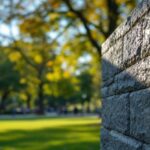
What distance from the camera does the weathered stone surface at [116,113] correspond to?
5.34m

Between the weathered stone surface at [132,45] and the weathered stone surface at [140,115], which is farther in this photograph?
the weathered stone surface at [132,45]

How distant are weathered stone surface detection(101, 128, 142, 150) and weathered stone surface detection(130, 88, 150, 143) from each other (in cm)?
9

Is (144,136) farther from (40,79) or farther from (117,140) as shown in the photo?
(40,79)

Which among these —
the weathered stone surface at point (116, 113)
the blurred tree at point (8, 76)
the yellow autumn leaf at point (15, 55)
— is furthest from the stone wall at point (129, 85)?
the blurred tree at point (8, 76)

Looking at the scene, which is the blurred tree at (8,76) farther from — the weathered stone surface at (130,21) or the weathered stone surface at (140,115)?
the weathered stone surface at (140,115)

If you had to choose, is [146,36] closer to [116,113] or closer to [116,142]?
[116,113]

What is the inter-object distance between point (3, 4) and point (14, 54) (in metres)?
4.60

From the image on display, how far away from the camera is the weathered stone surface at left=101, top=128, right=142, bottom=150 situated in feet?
16.4

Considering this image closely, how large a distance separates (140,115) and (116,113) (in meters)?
1.20

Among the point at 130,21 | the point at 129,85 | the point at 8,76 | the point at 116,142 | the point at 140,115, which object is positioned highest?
the point at 8,76

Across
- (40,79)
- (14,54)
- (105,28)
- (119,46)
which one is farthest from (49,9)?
(40,79)

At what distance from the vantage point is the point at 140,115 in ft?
15.4

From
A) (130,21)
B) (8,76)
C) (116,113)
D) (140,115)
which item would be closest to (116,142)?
(116,113)

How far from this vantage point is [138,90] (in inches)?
188
